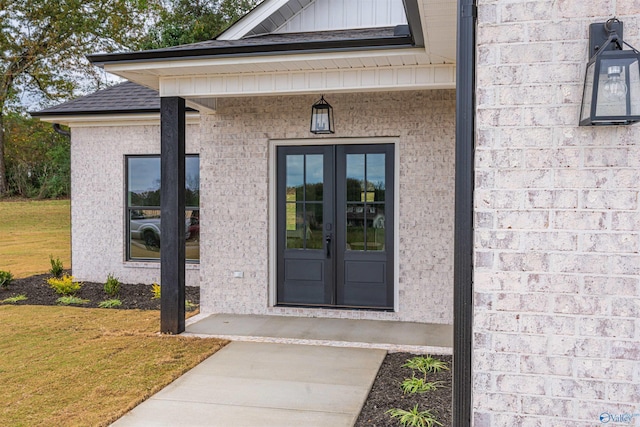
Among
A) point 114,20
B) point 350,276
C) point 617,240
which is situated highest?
point 114,20

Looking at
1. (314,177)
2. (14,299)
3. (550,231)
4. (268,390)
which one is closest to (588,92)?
(550,231)

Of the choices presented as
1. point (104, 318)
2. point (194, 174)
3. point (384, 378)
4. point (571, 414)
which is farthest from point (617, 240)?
point (194, 174)

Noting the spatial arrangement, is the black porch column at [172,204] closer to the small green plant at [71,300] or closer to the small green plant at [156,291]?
the small green plant at [156,291]

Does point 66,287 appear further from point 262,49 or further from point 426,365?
point 426,365

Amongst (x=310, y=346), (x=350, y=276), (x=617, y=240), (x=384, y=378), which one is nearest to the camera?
(x=617, y=240)

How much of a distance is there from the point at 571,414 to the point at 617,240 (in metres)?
0.70

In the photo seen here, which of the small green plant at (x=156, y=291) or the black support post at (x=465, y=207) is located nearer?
the black support post at (x=465, y=207)

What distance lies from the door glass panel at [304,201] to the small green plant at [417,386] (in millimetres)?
2941

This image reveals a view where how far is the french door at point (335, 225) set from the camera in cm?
718

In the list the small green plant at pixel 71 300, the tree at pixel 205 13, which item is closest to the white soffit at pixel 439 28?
the small green plant at pixel 71 300

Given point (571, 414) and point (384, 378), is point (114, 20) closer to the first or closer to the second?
point (384, 378)

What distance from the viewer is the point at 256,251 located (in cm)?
747

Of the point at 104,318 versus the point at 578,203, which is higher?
the point at 578,203

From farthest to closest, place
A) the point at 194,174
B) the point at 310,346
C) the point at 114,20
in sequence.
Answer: the point at 114,20 → the point at 194,174 → the point at 310,346
